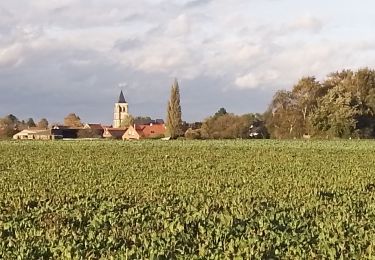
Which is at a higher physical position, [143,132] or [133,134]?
[143,132]

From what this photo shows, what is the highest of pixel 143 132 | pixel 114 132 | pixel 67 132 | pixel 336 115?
pixel 336 115

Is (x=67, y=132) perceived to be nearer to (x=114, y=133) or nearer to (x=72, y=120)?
(x=114, y=133)

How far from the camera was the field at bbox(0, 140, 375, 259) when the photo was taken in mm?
10039

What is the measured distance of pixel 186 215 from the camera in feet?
44.7

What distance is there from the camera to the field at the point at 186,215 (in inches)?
395

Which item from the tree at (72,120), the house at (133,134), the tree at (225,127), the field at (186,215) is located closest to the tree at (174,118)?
the tree at (225,127)

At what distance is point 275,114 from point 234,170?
6566 centimetres

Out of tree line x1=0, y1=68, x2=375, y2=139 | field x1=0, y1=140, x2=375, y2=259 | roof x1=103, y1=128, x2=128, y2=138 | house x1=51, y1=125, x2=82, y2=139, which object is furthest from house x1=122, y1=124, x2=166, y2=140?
field x1=0, y1=140, x2=375, y2=259

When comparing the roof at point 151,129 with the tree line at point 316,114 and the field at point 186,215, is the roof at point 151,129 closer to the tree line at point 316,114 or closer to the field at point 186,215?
the tree line at point 316,114

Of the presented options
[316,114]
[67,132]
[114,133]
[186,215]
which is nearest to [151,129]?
[114,133]

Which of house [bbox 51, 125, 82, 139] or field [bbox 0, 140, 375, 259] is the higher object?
house [bbox 51, 125, 82, 139]

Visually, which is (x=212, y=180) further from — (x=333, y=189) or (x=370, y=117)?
(x=370, y=117)

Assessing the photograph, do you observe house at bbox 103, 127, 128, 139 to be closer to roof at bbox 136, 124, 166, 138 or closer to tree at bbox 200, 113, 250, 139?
roof at bbox 136, 124, 166, 138

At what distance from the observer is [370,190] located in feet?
71.9
